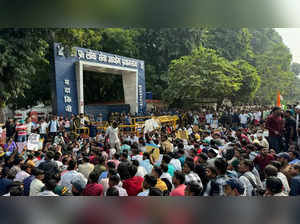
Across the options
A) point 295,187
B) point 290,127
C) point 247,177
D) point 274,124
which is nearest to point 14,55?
point 247,177

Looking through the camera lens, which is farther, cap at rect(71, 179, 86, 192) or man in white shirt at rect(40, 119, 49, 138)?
man in white shirt at rect(40, 119, 49, 138)

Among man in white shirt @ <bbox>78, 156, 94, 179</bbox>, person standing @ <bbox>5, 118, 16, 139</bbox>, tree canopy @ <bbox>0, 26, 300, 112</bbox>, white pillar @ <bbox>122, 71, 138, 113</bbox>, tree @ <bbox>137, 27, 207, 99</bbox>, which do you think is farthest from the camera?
tree @ <bbox>137, 27, 207, 99</bbox>

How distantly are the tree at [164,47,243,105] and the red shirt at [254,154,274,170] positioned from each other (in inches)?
505

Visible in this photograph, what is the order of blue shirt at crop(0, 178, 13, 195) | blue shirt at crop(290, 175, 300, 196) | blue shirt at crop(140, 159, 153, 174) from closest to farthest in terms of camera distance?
blue shirt at crop(290, 175, 300, 196), blue shirt at crop(0, 178, 13, 195), blue shirt at crop(140, 159, 153, 174)

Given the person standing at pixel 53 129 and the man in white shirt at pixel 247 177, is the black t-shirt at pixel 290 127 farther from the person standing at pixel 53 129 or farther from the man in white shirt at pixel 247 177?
the person standing at pixel 53 129

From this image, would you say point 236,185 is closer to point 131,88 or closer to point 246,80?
point 131,88

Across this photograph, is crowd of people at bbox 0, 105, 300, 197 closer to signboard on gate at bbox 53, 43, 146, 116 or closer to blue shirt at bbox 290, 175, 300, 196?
blue shirt at bbox 290, 175, 300, 196

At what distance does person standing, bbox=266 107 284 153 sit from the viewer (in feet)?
18.7

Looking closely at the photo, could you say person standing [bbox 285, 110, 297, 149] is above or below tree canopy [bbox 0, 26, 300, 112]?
below

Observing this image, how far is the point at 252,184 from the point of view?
3.49 meters

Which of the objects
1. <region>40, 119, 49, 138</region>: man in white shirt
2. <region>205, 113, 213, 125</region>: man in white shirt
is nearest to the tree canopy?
<region>40, 119, 49, 138</region>: man in white shirt

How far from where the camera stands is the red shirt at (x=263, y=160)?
4.52 m

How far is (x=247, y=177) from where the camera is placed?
3553 millimetres
